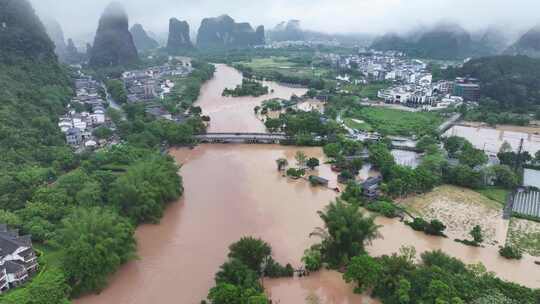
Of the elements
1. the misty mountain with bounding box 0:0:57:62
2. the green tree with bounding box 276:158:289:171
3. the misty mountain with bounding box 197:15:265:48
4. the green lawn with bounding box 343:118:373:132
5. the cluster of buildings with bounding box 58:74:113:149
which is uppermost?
the misty mountain with bounding box 197:15:265:48

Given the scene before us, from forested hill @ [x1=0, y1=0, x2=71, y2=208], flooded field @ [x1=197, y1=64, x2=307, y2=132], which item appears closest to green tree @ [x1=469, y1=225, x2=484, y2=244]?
flooded field @ [x1=197, y1=64, x2=307, y2=132]

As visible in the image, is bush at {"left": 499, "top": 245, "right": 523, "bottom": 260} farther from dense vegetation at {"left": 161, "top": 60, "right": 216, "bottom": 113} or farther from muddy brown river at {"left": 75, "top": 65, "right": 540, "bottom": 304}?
dense vegetation at {"left": 161, "top": 60, "right": 216, "bottom": 113}

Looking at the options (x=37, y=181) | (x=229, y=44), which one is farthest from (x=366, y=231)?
(x=229, y=44)

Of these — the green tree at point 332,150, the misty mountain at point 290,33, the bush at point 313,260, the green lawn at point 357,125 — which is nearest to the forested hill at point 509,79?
the green lawn at point 357,125

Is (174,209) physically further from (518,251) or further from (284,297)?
(518,251)

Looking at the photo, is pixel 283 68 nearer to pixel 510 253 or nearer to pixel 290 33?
pixel 510 253

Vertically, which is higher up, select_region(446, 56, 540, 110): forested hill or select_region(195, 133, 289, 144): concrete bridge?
select_region(446, 56, 540, 110): forested hill
